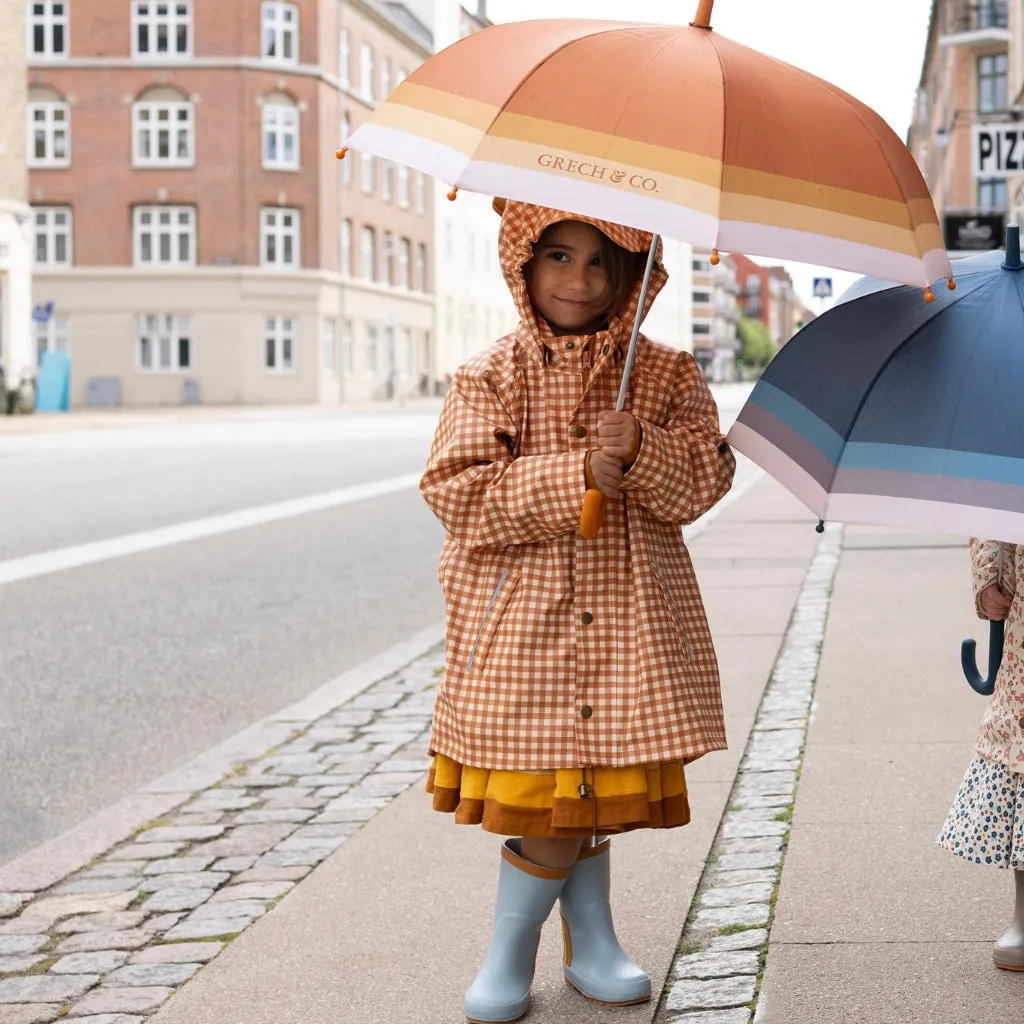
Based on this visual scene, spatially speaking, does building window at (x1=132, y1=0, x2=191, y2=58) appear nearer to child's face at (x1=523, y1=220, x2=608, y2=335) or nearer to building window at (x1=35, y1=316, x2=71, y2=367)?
building window at (x1=35, y1=316, x2=71, y2=367)

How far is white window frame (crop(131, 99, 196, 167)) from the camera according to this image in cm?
5431

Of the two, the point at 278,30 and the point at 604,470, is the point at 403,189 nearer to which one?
the point at 278,30

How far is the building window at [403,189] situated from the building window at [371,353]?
19.6 ft

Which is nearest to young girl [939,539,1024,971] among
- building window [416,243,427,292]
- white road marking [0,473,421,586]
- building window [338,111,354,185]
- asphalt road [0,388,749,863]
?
asphalt road [0,388,749,863]

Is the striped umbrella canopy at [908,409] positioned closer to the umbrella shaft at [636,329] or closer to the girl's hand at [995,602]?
the umbrella shaft at [636,329]

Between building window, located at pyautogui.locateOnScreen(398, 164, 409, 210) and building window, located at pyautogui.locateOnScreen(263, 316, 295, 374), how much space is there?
11.7 m

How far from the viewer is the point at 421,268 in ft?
224

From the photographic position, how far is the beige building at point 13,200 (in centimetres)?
3941

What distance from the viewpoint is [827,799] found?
475 cm

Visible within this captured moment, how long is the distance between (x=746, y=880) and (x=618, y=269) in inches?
62.8

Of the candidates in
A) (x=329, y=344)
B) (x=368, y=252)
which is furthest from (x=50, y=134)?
(x=368, y=252)

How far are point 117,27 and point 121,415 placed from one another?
679 inches

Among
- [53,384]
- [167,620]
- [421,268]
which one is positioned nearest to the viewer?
[167,620]

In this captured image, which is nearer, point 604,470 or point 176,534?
point 604,470
